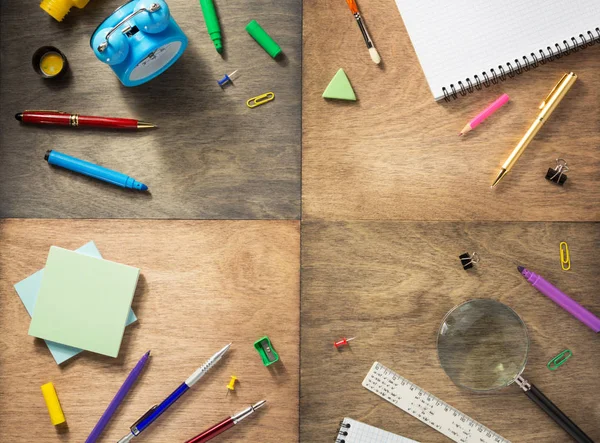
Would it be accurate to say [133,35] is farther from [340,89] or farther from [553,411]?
[553,411]

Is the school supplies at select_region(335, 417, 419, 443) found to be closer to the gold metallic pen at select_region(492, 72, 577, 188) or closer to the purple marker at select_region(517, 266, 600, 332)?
the purple marker at select_region(517, 266, 600, 332)

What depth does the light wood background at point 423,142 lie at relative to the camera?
46.6 inches

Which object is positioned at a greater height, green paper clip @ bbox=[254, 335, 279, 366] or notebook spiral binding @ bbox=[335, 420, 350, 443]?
green paper clip @ bbox=[254, 335, 279, 366]

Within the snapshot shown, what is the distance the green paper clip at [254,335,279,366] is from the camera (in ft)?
3.77

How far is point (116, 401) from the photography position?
1144mm

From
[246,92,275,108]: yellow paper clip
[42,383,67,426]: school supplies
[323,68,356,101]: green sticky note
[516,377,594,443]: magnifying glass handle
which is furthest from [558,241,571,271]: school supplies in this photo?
[42,383,67,426]: school supplies

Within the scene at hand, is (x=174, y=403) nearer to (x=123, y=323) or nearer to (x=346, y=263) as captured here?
(x=123, y=323)

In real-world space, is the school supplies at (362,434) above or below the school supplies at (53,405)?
below

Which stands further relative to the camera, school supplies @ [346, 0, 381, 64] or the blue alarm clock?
school supplies @ [346, 0, 381, 64]

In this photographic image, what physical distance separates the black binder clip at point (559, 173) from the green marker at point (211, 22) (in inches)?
26.6

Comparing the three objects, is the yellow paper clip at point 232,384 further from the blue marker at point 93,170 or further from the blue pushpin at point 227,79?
the blue pushpin at point 227,79

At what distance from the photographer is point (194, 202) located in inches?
46.5

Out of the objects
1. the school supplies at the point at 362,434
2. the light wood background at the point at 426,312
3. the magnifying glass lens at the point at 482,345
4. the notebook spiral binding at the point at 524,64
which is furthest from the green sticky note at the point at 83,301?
the notebook spiral binding at the point at 524,64

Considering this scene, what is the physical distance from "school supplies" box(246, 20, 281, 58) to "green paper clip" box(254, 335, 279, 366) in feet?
1.78
